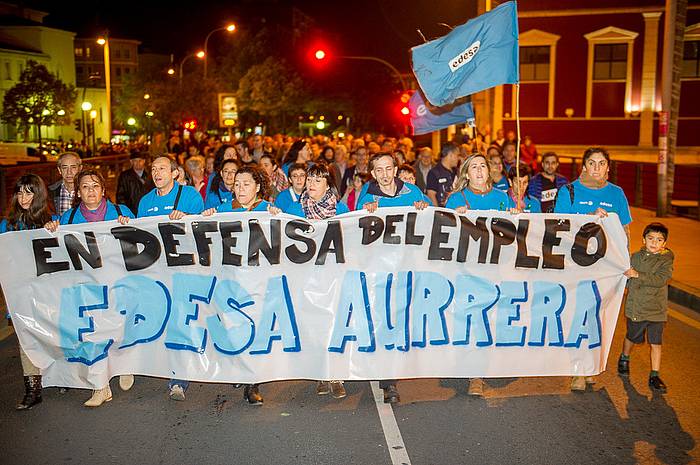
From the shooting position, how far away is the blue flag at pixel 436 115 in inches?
437

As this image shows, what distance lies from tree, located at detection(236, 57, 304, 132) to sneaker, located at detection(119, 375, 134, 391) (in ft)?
128

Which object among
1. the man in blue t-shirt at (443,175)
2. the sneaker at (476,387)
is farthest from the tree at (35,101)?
the sneaker at (476,387)

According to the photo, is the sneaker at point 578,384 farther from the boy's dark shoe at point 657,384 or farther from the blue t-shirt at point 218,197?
the blue t-shirt at point 218,197

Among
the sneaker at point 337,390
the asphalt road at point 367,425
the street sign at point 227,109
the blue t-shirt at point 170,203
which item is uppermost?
the street sign at point 227,109

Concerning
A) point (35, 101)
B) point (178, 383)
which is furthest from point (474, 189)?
point (35, 101)

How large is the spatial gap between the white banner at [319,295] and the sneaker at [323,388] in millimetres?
290

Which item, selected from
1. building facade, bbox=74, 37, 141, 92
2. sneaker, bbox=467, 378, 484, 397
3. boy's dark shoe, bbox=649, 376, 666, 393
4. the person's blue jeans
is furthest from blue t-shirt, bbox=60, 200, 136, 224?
building facade, bbox=74, 37, 141, 92

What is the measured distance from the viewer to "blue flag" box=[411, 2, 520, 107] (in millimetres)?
6961

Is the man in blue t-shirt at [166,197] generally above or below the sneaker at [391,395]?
above

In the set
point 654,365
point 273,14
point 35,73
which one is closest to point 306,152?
point 654,365

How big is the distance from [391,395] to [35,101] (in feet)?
216

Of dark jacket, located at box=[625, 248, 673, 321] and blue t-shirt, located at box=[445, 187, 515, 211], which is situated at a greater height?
blue t-shirt, located at box=[445, 187, 515, 211]

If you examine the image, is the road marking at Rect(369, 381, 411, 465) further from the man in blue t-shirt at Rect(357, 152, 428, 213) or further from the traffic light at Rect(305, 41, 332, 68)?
the traffic light at Rect(305, 41, 332, 68)

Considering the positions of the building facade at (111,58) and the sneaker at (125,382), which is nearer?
the sneaker at (125,382)
